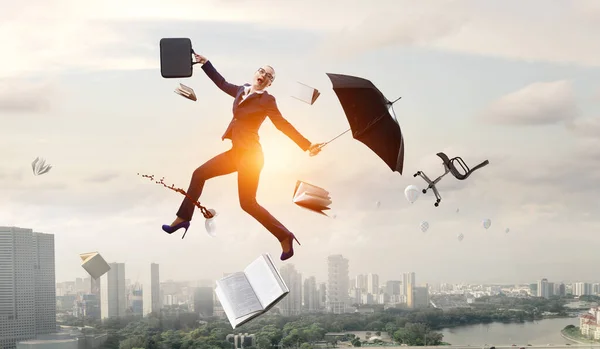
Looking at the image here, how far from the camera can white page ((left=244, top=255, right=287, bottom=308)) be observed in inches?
151

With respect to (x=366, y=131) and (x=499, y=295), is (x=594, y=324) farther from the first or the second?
(x=366, y=131)

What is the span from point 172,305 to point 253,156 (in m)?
3.13

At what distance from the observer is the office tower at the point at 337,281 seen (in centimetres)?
619

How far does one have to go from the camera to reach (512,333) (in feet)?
35.2

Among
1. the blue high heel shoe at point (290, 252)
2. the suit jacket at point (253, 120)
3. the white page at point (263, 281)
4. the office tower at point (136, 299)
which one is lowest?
the office tower at point (136, 299)

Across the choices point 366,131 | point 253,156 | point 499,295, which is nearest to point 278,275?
point 253,156

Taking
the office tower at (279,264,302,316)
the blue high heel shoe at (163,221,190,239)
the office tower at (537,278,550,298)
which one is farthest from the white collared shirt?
the office tower at (537,278,550,298)

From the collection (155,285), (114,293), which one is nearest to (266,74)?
(155,285)

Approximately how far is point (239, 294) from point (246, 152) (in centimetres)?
76

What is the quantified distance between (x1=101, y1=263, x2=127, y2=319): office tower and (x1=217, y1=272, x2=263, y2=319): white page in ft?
5.55

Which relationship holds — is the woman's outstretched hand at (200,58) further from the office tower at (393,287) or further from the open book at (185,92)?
the office tower at (393,287)

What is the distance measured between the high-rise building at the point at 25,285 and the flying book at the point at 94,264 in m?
3.48

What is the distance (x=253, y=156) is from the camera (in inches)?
153

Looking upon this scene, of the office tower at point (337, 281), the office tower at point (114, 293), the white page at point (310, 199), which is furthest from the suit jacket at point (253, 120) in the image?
the office tower at point (337, 281)
